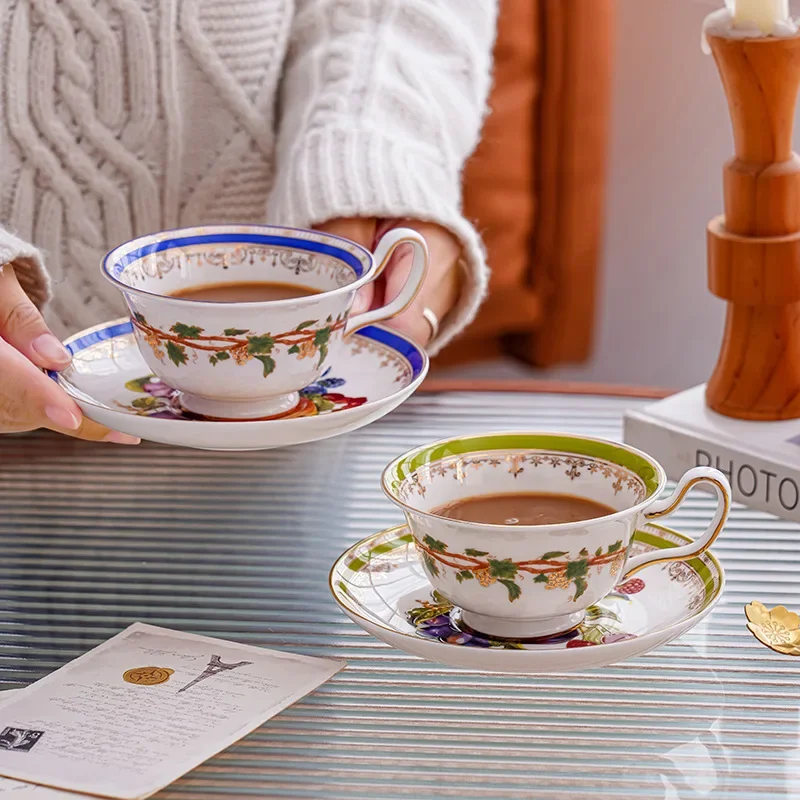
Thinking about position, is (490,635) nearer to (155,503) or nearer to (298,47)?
(155,503)

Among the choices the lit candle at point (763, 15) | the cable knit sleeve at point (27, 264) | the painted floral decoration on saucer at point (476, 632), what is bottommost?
the painted floral decoration on saucer at point (476, 632)

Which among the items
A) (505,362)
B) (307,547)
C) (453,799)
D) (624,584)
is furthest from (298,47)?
(505,362)

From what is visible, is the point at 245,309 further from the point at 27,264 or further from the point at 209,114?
the point at 209,114

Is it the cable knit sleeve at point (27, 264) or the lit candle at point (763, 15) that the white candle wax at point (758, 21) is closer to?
the lit candle at point (763, 15)

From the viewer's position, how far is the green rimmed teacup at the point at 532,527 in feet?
2.00

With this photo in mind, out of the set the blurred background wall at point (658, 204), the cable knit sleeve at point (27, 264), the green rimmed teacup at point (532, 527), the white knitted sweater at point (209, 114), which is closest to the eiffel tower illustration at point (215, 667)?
the green rimmed teacup at point (532, 527)

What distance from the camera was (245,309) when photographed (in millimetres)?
708

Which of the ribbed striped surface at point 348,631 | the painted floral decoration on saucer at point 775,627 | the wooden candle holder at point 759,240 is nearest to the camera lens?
the ribbed striped surface at point 348,631

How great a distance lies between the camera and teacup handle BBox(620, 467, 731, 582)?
2.11 ft

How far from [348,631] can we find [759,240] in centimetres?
48

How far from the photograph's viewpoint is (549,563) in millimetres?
611

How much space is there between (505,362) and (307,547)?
162 cm

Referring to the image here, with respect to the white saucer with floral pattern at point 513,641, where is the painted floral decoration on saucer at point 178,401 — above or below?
above

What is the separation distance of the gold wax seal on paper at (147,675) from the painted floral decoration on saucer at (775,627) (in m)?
0.35
